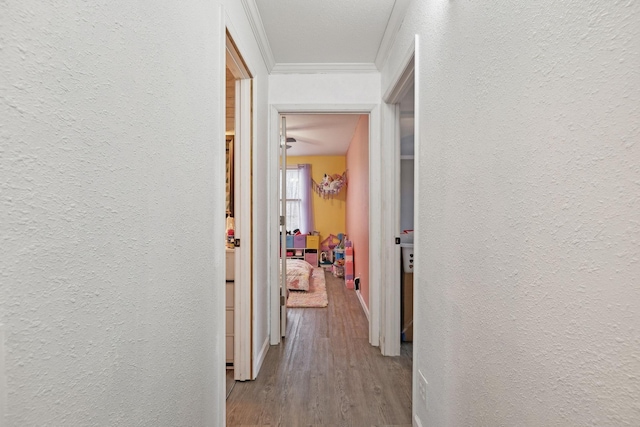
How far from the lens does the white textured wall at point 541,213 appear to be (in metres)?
0.59

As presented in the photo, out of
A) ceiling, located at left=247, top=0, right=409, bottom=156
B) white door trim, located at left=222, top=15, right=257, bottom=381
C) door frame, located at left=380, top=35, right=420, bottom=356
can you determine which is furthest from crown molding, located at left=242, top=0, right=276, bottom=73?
door frame, located at left=380, top=35, right=420, bottom=356

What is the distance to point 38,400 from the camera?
0.57m

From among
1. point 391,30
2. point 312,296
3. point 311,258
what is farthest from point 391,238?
point 311,258

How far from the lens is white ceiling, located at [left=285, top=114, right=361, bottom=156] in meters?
4.70

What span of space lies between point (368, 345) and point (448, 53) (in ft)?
8.21

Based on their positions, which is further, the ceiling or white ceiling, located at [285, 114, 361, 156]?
white ceiling, located at [285, 114, 361, 156]

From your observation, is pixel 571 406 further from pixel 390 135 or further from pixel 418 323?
pixel 390 135

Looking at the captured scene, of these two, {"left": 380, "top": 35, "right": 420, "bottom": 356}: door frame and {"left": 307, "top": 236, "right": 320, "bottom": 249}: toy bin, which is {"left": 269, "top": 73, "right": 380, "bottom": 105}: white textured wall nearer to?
{"left": 380, "top": 35, "right": 420, "bottom": 356}: door frame

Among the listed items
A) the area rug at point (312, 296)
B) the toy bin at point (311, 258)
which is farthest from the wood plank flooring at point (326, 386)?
the toy bin at point (311, 258)

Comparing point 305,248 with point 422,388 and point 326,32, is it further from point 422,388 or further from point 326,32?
point 422,388

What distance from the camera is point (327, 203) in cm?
759

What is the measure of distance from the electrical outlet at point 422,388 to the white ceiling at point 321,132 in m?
2.88

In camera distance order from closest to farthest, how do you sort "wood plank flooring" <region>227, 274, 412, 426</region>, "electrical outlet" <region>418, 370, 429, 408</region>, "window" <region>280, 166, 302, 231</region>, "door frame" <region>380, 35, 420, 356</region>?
1. "electrical outlet" <region>418, 370, 429, 408</region>
2. "wood plank flooring" <region>227, 274, 412, 426</region>
3. "door frame" <region>380, 35, 420, 356</region>
4. "window" <region>280, 166, 302, 231</region>

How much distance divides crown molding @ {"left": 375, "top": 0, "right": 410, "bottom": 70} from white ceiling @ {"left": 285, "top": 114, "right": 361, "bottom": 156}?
4.16 ft
